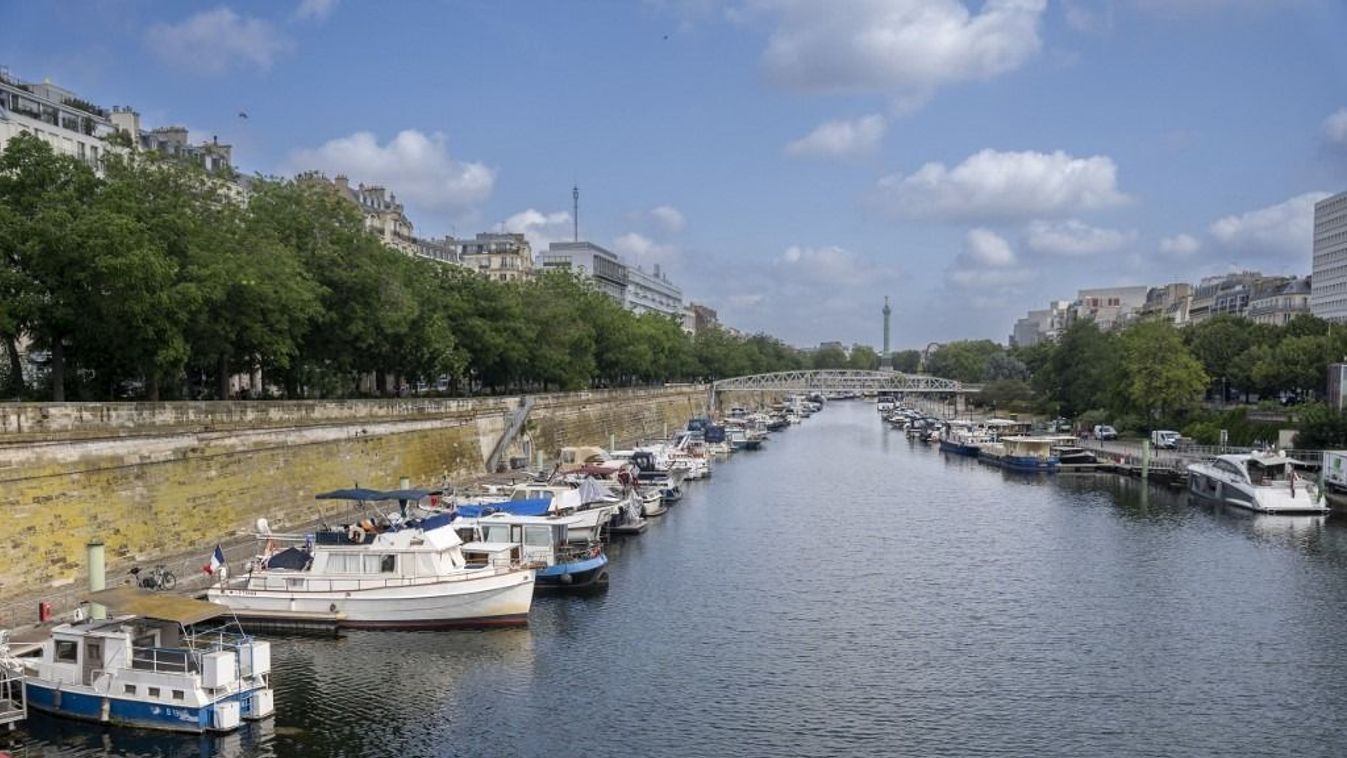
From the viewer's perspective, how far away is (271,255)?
156ft

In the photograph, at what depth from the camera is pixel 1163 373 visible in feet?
294

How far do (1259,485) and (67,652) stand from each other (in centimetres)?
5920

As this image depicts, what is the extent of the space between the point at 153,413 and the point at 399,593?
37.0 ft

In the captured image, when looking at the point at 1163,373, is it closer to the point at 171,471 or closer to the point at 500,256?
the point at 171,471

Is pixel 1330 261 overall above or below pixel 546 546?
above

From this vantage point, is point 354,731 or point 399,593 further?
point 399,593

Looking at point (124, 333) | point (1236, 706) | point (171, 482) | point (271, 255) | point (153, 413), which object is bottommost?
point (1236, 706)

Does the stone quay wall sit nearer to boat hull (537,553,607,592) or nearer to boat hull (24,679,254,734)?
boat hull (24,679,254,734)

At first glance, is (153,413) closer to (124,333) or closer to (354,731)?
(124,333)

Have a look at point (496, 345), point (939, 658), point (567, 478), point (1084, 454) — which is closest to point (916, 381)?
point (1084, 454)

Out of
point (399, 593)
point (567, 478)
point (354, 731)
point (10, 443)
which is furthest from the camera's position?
point (567, 478)

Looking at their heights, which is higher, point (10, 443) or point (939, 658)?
point (10, 443)

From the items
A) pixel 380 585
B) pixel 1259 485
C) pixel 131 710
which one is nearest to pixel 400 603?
pixel 380 585

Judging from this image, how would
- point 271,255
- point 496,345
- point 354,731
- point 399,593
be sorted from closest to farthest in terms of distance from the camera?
point 354,731 → point 399,593 → point 271,255 → point 496,345
